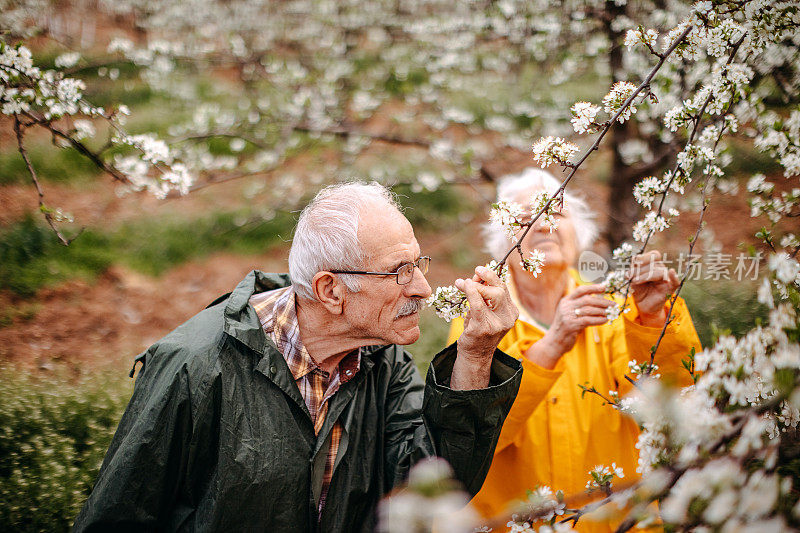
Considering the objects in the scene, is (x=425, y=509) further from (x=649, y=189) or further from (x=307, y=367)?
(x=649, y=189)

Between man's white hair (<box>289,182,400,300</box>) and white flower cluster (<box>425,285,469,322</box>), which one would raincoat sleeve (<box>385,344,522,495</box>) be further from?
man's white hair (<box>289,182,400,300</box>)

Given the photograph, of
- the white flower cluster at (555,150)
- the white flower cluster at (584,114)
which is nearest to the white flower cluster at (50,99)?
the white flower cluster at (555,150)

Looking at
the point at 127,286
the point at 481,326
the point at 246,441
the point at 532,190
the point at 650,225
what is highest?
the point at 127,286

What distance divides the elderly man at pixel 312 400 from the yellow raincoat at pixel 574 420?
327 mm

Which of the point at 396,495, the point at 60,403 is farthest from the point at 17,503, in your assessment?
the point at 396,495

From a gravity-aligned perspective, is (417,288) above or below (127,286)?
below

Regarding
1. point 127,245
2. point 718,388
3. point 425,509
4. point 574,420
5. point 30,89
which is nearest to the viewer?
point 425,509

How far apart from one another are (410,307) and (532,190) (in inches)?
39.0

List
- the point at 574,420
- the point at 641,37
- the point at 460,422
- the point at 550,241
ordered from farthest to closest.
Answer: the point at 550,241 → the point at 574,420 → the point at 460,422 → the point at 641,37

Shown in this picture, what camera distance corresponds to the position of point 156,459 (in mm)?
1827

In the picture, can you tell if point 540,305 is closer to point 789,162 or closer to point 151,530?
point 789,162

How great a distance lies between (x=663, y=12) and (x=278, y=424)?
435 cm

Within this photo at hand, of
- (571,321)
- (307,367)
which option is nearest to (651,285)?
(571,321)

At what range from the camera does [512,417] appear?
2.26 meters
